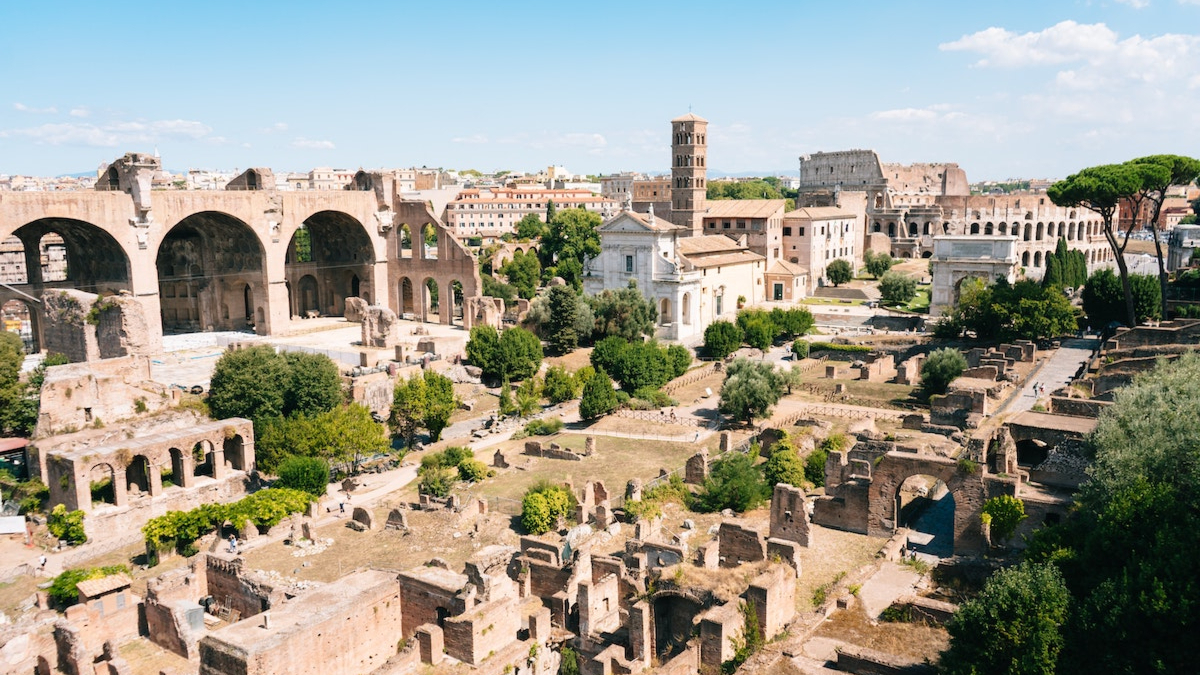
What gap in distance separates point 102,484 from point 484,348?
18.8 m

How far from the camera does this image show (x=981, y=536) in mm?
21578

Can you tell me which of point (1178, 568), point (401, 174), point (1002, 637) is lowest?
point (1002, 637)

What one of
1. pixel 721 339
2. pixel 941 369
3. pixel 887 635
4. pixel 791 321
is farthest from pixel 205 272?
pixel 887 635

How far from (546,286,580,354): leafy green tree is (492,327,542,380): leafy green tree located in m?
Result: 4.29

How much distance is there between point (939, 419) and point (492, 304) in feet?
94.9

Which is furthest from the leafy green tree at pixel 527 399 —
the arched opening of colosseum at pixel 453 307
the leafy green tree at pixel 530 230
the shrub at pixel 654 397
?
the leafy green tree at pixel 530 230

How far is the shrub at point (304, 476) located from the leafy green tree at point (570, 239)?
50506mm

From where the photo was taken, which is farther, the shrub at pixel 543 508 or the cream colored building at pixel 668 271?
the cream colored building at pixel 668 271

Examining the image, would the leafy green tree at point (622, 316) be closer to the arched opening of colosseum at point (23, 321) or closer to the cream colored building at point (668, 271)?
the cream colored building at point (668, 271)

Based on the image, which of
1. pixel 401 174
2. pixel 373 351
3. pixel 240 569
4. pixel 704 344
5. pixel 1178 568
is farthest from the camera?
pixel 401 174

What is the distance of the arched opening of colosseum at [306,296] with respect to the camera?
59406 mm

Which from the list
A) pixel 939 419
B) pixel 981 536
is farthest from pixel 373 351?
pixel 981 536

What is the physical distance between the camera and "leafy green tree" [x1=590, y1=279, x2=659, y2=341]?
51719mm

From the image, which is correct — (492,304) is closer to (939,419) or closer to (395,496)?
(395,496)
